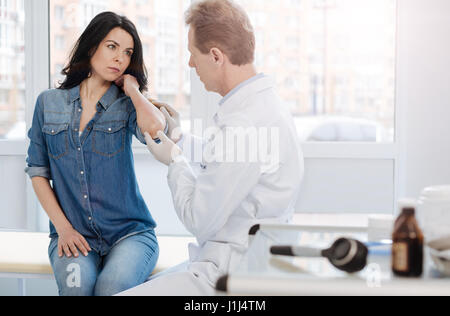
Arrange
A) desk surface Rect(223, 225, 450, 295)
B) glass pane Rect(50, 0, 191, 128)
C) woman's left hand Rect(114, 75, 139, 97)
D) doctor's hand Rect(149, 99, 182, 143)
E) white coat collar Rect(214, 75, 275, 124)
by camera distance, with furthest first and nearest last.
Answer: glass pane Rect(50, 0, 191, 128) < woman's left hand Rect(114, 75, 139, 97) < doctor's hand Rect(149, 99, 182, 143) < white coat collar Rect(214, 75, 275, 124) < desk surface Rect(223, 225, 450, 295)

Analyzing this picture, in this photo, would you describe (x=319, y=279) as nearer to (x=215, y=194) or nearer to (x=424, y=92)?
(x=215, y=194)

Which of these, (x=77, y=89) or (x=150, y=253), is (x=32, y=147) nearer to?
(x=77, y=89)

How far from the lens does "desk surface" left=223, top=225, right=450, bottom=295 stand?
0.95 metres

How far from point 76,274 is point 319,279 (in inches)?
41.8

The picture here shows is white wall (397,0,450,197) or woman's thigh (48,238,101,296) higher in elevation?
white wall (397,0,450,197)

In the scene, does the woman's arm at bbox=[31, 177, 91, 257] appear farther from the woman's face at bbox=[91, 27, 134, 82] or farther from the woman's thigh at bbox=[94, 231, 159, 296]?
the woman's face at bbox=[91, 27, 134, 82]

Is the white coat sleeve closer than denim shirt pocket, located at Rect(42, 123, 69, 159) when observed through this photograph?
Yes

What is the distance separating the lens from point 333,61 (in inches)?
120

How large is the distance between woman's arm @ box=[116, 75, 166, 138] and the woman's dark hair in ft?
0.39

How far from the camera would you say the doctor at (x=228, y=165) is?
4.86 ft

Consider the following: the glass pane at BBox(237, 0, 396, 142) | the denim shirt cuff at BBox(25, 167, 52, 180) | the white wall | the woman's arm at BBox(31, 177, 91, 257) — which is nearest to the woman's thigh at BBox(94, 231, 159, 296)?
the woman's arm at BBox(31, 177, 91, 257)

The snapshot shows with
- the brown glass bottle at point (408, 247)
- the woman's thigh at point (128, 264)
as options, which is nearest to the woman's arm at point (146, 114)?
the woman's thigh at point (128, 264)

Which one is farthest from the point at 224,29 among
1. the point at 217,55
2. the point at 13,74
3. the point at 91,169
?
the point at 13,74
